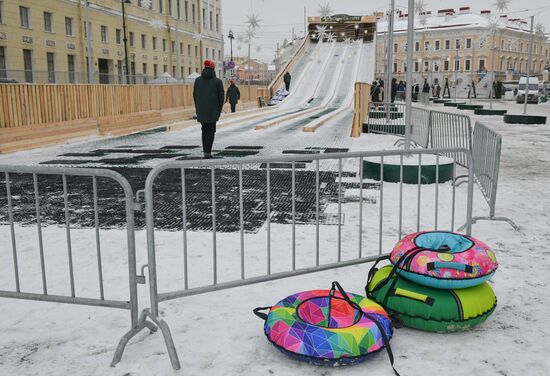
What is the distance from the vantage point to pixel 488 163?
24.8 feet

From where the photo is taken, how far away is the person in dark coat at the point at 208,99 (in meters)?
11.3

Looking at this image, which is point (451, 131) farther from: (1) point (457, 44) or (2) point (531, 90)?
(1) point (457, 44)

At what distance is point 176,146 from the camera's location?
47.3ft

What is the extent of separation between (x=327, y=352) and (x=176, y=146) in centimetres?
1171

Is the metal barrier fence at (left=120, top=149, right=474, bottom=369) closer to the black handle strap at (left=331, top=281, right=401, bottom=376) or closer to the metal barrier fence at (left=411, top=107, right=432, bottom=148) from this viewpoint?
the black handle strap at (left=331, top=281, right=401, bottom=376)

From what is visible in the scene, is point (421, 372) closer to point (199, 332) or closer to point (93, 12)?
point (199, 332)

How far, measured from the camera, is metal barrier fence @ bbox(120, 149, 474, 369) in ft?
13.6

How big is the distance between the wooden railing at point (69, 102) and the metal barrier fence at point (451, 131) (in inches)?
395

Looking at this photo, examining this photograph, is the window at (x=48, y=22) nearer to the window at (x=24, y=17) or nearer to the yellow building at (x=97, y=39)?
the yellow building at (x=97, y=39)

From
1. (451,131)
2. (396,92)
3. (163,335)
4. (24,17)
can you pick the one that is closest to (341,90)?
(396,92)

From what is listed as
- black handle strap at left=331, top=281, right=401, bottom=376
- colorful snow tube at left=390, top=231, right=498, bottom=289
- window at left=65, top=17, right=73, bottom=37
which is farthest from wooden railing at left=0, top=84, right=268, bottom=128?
window at left=65, top=17, right=73, bottom=37

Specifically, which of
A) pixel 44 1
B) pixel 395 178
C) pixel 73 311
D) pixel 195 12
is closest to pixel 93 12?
pixel 44 1

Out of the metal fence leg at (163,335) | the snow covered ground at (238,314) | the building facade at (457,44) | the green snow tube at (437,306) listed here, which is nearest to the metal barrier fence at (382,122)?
the snow covered ground at (238,314)

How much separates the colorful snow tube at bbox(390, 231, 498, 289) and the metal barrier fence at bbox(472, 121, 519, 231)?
2385mm
